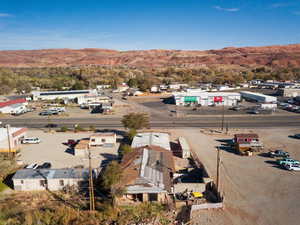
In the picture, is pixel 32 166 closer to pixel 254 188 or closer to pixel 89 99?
pixel 254 188

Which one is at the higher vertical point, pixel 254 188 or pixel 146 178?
pixel 146 178

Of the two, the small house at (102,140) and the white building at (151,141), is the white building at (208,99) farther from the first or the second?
the small house at (102,140)

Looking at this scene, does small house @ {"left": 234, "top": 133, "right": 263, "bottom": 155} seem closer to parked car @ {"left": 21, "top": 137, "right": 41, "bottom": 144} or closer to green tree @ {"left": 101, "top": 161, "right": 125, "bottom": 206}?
green tree @ {"left": 101, "top": 161, "right": 125, "bottom": 206}

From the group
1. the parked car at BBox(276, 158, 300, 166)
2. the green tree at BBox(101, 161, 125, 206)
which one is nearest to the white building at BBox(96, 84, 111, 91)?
the green tree at BBox(101, 161, 125, 206)

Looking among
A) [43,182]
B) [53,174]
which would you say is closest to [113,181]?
[53,174]

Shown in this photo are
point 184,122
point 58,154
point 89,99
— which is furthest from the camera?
point 89,99

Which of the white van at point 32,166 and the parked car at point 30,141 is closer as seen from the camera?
the white van at point 32,166

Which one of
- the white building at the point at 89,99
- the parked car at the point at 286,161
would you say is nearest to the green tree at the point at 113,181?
the parked car at the point at 286,161
